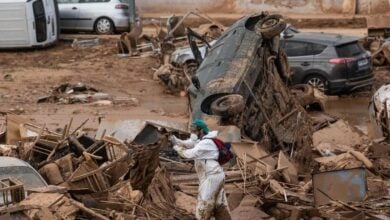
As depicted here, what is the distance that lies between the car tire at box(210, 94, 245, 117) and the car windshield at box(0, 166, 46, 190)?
3.23 metres

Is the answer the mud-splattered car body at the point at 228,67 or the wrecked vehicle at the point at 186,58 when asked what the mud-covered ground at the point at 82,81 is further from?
the mud-splattered car body at the point at 228,67

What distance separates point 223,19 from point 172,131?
18.8 metres

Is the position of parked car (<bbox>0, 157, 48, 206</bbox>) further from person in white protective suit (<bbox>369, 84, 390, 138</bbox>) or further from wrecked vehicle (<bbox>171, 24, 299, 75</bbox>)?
wrecked vehicle (<bbox>171, 24, 299, 75</bbox>)

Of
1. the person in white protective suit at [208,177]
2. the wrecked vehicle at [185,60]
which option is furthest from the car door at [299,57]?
the person in white protective suit at [208,177]

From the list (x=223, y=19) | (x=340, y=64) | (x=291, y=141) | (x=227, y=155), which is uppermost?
(x=227, y=155)

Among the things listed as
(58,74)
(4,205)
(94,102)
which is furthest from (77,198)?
(58,74)

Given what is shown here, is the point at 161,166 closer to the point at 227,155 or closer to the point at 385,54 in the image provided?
the point at 227,155

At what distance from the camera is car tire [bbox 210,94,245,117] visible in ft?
41.6

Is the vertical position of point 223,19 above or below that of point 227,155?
below

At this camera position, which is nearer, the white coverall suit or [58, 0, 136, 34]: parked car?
the white coverall suit

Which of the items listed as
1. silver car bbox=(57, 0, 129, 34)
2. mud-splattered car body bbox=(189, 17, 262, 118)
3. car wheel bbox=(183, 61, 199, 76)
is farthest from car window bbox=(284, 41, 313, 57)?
silver car bbox=(57, 0, 129, 34)

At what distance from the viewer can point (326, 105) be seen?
66.8 ft

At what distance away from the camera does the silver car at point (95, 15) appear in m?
28.2

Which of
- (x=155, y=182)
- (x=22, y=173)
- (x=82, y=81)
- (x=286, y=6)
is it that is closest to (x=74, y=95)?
(x=82, y=81)
